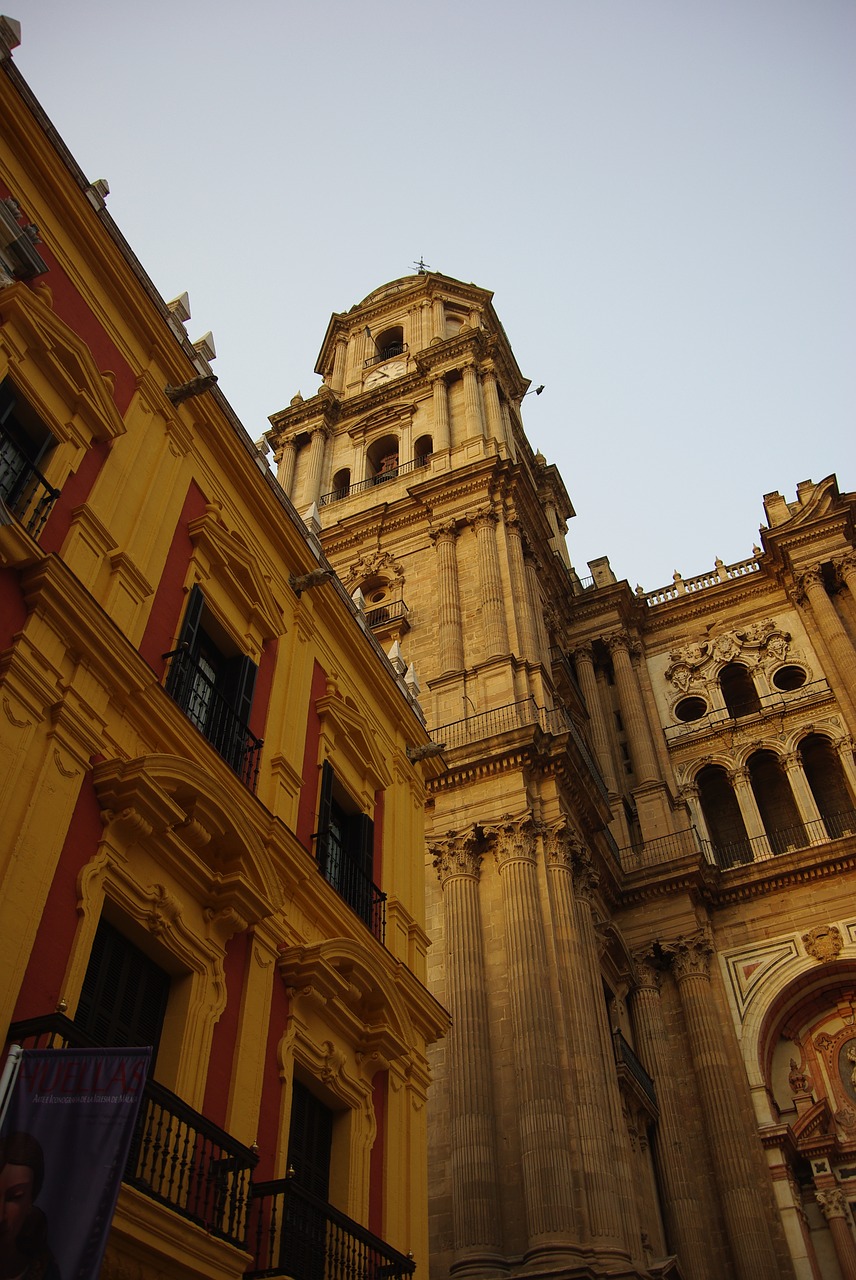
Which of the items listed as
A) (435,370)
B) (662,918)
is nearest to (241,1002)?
(662,918)

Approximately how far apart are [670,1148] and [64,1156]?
1858 centimetres

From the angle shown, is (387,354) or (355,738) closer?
(355,738)

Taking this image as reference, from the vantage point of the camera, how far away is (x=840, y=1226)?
21.7 m

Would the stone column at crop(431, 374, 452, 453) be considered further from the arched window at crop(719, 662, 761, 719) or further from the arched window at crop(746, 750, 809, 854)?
the arched window at crop(746, 750, 809, 854)

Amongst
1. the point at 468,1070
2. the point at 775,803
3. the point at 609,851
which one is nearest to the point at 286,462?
the point at 609,851

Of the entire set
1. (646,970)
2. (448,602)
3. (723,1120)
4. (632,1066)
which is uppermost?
(448,602)

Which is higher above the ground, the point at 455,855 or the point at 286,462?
the point at 286,462

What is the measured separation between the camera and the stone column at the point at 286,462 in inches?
1513

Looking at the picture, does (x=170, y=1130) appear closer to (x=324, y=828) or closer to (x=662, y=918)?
(x=324, y=828)

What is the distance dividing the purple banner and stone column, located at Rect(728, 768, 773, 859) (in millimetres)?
23367

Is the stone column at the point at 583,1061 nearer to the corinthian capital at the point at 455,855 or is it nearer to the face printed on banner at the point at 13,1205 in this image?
the corinthian capital at the point at 455,855

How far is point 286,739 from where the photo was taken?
12.9m

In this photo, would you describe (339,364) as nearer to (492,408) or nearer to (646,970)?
(492,408)

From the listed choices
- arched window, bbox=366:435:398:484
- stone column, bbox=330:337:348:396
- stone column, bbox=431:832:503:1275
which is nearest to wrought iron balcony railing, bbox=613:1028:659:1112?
stone column, bbox=431:832:503:1275
